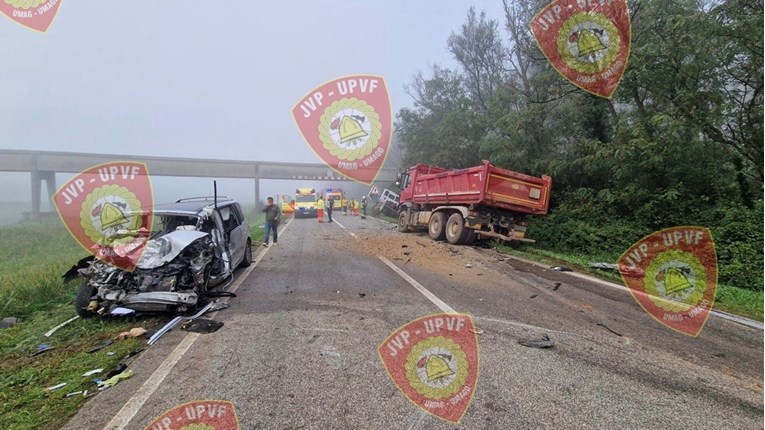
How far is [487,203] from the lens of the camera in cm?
1102

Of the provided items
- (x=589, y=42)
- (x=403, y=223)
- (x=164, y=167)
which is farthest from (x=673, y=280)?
(x=164, y=167)

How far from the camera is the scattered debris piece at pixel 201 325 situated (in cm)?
452

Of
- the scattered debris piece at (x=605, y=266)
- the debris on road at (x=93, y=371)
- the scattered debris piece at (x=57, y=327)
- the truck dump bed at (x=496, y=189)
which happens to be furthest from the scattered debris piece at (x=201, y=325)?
the truck dump bed at (x=496, y=189)

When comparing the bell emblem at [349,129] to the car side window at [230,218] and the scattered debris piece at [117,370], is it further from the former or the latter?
the scattered debris piece at [117,370]

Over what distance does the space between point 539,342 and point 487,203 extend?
285 inches

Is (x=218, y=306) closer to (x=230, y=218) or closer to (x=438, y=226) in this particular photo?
(x=230, y=218)

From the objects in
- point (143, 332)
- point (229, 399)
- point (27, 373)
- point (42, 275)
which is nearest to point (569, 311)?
point (229, 399)

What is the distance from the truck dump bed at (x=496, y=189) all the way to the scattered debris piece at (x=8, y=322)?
9.75 meters

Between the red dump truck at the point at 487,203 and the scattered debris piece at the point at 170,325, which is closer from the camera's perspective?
the scattered debris piece at the point at 170,325

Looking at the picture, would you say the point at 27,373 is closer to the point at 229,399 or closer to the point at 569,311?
the point at 229,399

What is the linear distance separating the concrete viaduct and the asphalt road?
35.3m

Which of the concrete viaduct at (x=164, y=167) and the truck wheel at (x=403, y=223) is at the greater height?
the concrete viaduct at (x=164, y=167)

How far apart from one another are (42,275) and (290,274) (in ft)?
14.5

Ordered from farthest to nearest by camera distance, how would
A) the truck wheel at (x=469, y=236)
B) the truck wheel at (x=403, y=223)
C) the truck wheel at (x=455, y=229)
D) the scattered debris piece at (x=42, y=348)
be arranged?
1. the truck wheel at (x=403, y=223)
2. the truck wheel at (x=455, y=229)
3. the truck wheel at (x=469, y=236)
4. the scattered debris piece at (x=42, y=348)
